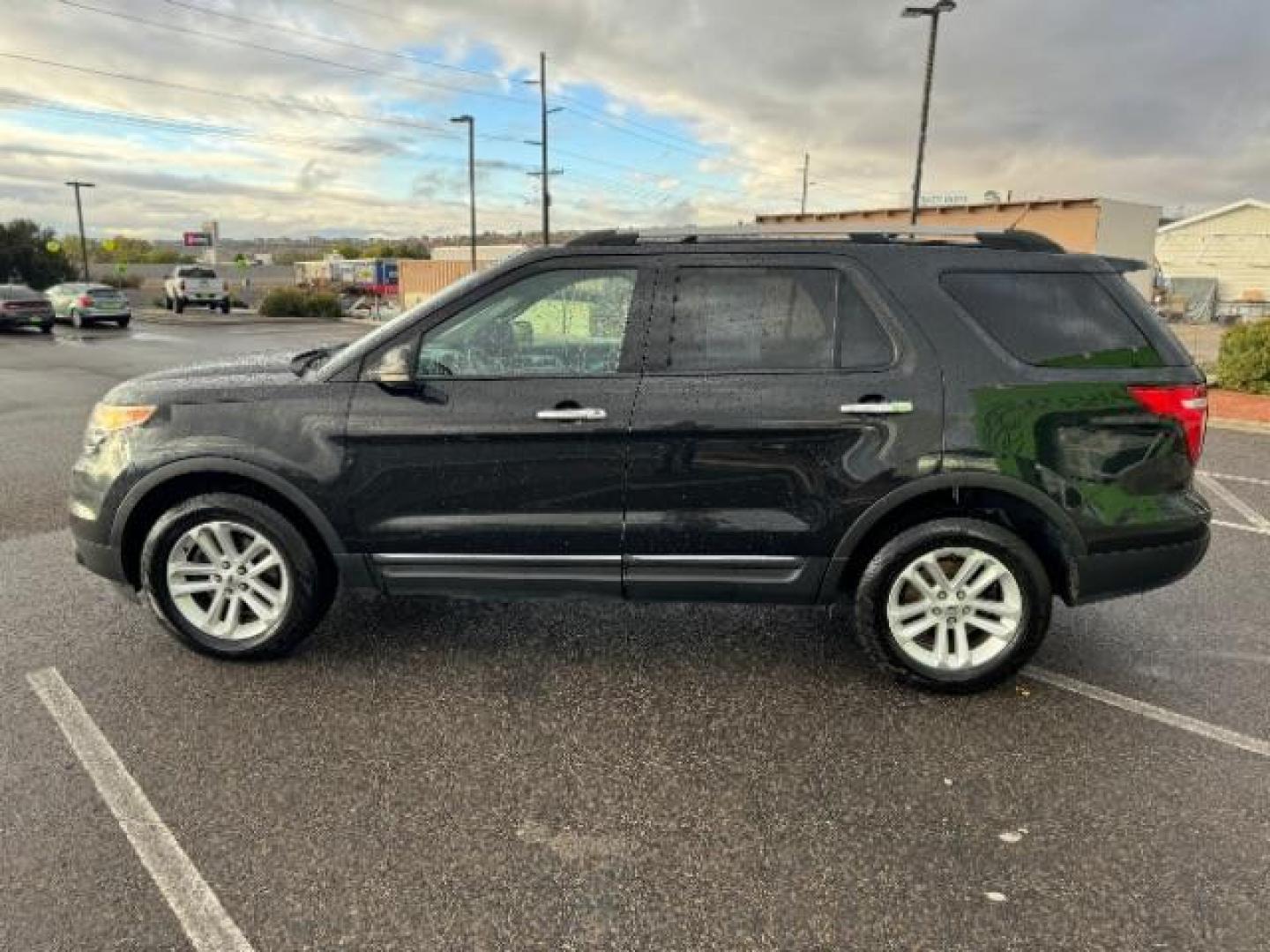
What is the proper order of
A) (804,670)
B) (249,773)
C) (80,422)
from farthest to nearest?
(80,422) < (804,670) < (249,773)

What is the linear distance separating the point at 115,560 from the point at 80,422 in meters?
7.53

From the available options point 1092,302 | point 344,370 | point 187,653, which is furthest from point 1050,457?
point 187,653

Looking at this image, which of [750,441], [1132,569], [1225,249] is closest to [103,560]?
[750,441]

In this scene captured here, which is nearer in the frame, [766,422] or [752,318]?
[766,422]

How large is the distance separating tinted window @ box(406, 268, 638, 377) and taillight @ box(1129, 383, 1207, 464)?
2030 millimetres

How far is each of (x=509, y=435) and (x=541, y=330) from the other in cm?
47

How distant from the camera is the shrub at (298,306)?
1399 inches

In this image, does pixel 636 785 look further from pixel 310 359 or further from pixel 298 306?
pixel 298 306

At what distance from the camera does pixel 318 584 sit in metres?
3.69

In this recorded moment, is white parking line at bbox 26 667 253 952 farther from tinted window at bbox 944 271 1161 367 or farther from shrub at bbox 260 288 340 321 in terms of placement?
shrub at bbox 260 288 340 321

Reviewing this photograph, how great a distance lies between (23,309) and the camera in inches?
968

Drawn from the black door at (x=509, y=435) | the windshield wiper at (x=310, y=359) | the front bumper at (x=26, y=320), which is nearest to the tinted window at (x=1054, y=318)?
the black door at (x=509, y=435)

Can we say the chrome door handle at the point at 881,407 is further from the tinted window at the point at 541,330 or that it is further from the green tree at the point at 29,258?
the green tree at the point at 29,258

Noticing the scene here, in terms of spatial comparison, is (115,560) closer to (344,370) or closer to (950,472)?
(344,370)
